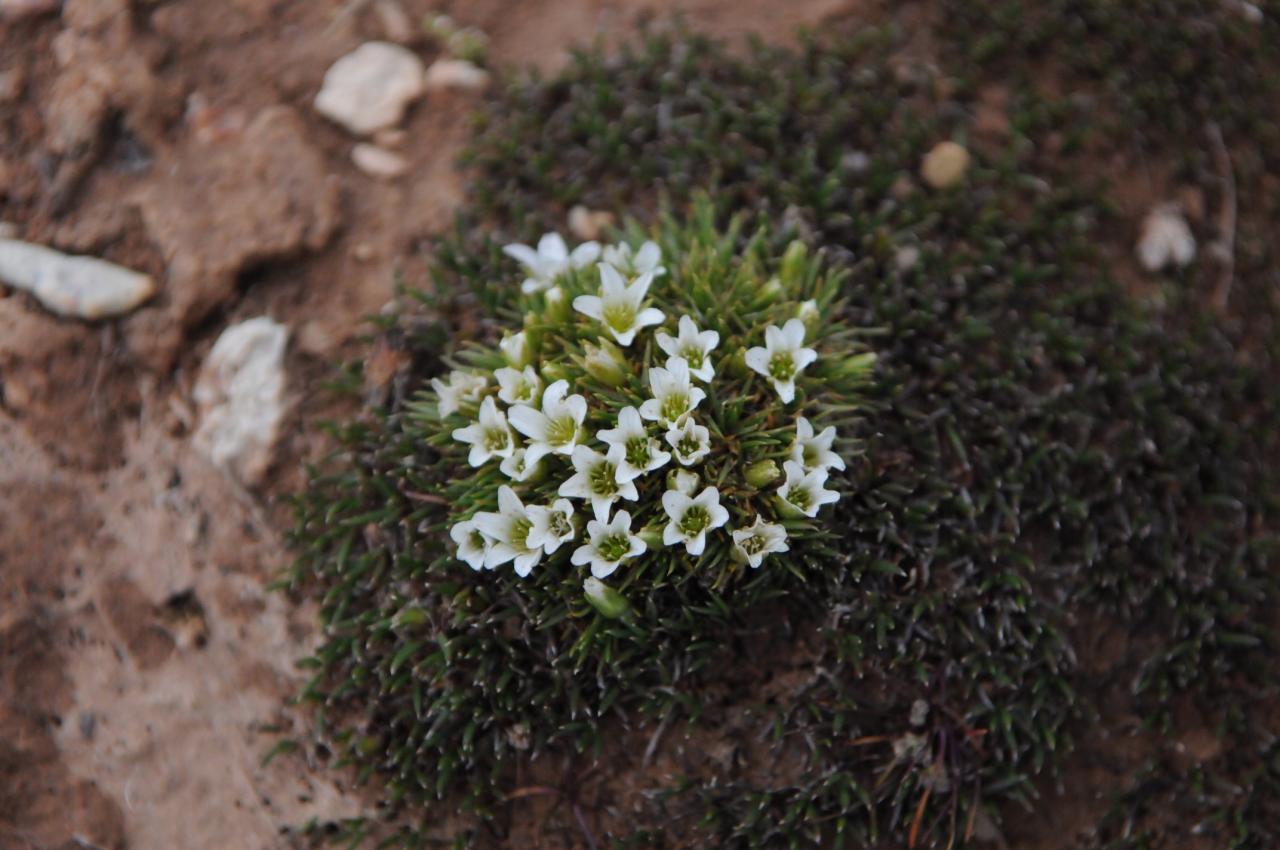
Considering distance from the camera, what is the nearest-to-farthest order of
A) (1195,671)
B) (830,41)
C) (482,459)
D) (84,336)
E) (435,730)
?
(482,459) < (435,730) < (1195,671) < (84,336) < (830,41)

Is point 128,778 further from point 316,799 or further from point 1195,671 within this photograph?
point 1195,671

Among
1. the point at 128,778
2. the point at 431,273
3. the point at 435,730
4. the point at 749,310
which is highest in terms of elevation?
the point at 749,310

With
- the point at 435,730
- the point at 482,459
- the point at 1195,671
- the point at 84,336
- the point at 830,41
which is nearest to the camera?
the point at 482,459

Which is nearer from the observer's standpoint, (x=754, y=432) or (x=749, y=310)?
(x=754, y=432)

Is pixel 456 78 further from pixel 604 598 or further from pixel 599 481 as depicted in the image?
pixel 604 598

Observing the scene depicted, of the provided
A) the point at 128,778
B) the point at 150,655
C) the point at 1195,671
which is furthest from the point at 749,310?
the point at 128,778

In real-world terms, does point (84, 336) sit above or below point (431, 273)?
below
